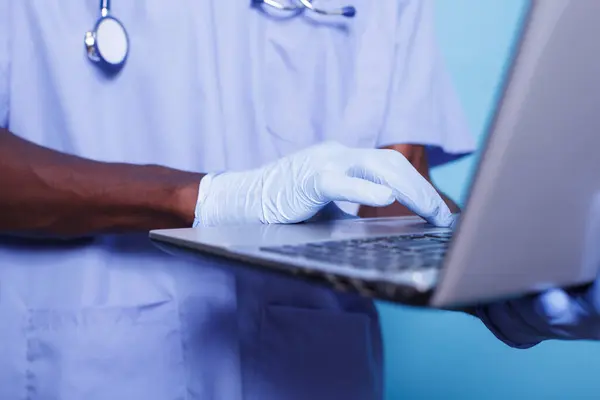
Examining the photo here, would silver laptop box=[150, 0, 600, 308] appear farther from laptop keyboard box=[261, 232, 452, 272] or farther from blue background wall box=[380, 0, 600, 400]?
blue background wall box=[380, 0, 600, 400]

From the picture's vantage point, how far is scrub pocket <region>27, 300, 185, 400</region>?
67 cm

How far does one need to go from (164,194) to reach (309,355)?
0.92 feet

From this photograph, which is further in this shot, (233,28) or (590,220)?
(233,28)

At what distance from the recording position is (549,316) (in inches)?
15.8

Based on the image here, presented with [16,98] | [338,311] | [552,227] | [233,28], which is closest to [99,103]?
[16,98]

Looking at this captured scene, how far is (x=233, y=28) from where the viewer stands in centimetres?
78

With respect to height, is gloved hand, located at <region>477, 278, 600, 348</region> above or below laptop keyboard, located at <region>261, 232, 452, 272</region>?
below

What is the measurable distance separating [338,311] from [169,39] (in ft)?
1.30

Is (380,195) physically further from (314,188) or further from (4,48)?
(4,48)

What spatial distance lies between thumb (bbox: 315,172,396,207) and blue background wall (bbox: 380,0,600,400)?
1.60 ft

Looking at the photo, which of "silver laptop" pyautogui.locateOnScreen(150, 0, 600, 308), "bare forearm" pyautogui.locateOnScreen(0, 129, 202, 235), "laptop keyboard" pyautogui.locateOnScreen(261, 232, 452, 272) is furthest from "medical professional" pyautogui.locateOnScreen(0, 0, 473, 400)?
"silver laptop" pyautogui.locateOnScreen(150, 0, 600, 308)

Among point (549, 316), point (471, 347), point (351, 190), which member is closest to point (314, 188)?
point (351, 190)

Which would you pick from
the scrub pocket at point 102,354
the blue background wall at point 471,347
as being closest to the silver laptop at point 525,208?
the scrub pocket at point 102,354

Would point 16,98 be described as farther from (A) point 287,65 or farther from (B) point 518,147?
(B) point 518,147
